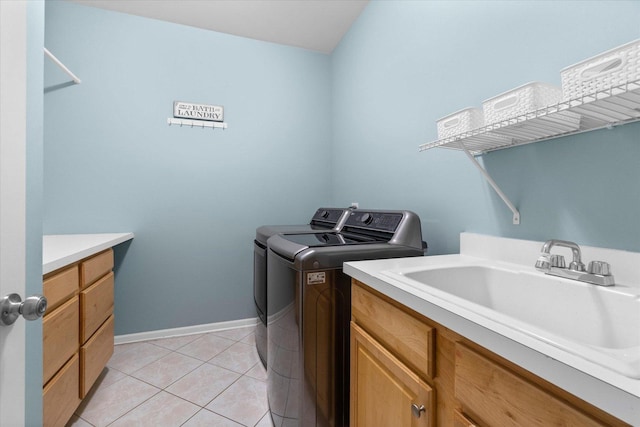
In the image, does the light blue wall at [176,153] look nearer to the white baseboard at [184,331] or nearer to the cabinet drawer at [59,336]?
the white baseboard at [184,331]

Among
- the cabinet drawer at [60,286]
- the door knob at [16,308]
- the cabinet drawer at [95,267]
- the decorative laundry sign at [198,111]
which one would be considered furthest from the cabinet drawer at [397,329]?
the decorative laundry sign at [198,111]

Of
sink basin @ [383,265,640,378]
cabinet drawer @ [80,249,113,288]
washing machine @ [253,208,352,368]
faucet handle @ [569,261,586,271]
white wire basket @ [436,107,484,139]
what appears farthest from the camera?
washing machine @ [253,208,352,368]

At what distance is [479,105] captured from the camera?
1301 mm

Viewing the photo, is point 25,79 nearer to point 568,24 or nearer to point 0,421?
point 0,421

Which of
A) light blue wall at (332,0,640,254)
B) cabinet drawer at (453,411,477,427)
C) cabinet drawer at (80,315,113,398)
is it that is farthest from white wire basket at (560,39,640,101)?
cabinet drawer at (80,315,113,398)

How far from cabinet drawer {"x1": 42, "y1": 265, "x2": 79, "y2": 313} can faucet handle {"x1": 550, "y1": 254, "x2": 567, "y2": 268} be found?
1.70 m

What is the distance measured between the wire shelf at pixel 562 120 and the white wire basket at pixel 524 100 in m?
0.04

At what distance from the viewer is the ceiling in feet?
7.31

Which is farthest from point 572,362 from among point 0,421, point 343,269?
point 0,421

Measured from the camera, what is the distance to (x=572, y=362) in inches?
16.2

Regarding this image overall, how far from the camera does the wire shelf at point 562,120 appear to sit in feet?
2.15

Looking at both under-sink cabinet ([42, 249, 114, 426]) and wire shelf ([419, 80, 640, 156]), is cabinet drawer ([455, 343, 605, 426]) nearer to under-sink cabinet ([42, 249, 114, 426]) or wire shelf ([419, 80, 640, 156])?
wire shelf ([419, 80, 640, 156])

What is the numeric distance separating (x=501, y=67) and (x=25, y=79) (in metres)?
1.52

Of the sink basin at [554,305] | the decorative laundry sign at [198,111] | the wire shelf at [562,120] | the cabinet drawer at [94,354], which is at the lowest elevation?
the cabinet drawer at [94,354]
